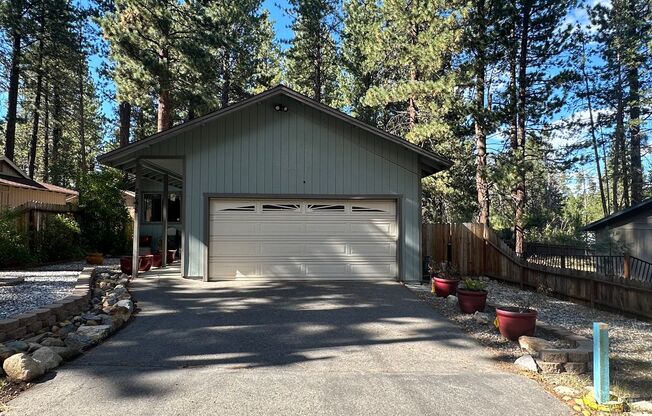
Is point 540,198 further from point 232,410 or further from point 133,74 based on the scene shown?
point 232,410

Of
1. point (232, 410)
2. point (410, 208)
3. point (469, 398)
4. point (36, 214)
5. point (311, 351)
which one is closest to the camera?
point (232, 410)

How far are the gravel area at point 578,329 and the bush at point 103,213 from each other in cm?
1133

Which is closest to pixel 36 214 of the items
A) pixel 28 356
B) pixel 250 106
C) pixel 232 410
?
pixel 250 106

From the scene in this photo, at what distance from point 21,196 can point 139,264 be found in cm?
1161

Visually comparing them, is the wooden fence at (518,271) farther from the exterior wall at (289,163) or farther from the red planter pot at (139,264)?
the red planter pot at (139,264)

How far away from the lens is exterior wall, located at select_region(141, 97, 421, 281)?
1055cm

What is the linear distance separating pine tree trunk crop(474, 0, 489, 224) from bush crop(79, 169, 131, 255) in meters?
13.0

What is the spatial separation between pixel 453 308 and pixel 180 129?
7060mm

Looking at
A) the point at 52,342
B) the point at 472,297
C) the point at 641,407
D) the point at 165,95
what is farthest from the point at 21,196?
the point at 641,407

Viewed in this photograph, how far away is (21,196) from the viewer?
A: 748 inches

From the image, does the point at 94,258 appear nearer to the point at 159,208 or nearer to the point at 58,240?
the point at 58,240

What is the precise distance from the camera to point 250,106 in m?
10.6

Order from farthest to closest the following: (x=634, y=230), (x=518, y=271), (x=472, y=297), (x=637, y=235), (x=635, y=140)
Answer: (x=635, y=140) → (x=634, y=230) → (x=637, y=235) → (x=518, y=271) → (x=472, y=297)

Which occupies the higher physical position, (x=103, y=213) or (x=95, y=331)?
(x=103, y=213)
